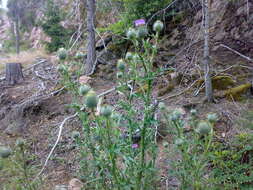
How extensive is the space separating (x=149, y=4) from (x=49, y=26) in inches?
310

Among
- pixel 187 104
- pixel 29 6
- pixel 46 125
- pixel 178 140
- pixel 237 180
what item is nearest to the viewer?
pixel 178 140

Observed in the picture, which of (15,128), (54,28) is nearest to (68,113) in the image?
(15,128)

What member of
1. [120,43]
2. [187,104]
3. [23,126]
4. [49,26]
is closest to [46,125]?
[23,126]

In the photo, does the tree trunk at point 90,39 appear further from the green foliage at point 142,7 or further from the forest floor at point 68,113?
the green foliage at point 142,7

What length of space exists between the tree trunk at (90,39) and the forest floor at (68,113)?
262 mm

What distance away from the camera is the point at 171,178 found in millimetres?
2811

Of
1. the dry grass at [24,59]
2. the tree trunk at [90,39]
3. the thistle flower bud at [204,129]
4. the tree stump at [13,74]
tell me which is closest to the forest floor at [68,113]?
the tree trunk at [90,39]

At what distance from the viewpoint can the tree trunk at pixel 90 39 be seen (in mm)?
5777

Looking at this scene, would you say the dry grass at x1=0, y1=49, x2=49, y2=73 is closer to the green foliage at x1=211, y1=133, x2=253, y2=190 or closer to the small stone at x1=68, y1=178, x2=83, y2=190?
the small stone at x1=68, y1=178, x2=83, y2=190

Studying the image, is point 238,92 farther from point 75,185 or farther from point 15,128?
point 15,128

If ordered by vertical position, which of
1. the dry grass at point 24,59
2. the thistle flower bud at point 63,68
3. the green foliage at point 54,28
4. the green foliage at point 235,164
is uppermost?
the green foliage at point 54,28

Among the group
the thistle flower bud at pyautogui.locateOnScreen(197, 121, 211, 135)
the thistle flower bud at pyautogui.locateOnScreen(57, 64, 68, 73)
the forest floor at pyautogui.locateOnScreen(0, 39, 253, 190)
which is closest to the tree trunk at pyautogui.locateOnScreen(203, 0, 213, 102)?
the forest floor at pyautogui.locateOnScreen(0, 39, 253, 190)

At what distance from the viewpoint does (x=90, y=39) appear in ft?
19.7

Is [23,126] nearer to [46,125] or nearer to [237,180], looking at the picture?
[46,125]
